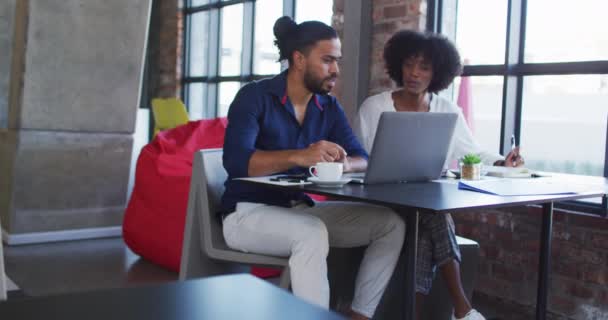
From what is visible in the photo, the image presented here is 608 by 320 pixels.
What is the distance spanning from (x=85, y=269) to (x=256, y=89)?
6.43 feet

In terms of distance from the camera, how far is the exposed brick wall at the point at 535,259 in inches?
123

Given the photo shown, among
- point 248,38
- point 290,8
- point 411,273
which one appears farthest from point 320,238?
point 248,38

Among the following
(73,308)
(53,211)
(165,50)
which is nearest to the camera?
(73,308)

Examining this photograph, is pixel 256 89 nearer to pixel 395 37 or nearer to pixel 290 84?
pixel 290 84

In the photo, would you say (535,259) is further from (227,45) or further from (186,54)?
(186,54)

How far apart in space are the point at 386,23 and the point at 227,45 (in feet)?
11.0

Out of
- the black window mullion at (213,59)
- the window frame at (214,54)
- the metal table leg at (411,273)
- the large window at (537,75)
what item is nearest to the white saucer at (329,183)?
the metal table leg at (411,273)

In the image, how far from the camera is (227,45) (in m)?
7.13

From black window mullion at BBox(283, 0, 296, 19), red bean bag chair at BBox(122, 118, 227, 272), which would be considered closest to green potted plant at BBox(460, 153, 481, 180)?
red bean bag chair at BBox(122, 118, 227, 272)

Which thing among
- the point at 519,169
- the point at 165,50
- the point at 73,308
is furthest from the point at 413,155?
the point at 165,50

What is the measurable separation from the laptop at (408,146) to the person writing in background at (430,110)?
30 centimetres

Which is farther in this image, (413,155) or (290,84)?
(290,84)

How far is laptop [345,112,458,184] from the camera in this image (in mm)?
2049

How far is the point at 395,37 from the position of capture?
131 inches
